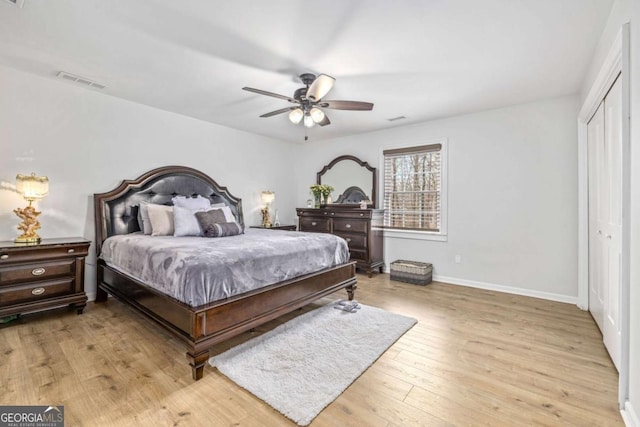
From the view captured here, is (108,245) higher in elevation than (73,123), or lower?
lower

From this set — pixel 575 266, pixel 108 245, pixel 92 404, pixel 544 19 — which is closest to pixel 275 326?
pixel 92 404

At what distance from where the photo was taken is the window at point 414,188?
4.73 metres

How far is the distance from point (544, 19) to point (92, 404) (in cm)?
398

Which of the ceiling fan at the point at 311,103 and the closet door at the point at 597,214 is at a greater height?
the ceiling fan at the point at 311,103

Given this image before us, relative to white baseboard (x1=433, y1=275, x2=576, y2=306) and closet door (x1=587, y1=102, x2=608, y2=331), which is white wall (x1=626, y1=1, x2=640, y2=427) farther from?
white baseboard (x1=433, y1=275, x2=576, y2=306)

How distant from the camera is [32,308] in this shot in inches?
113

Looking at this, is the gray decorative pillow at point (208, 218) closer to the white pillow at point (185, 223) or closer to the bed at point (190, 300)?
the white pillow at point (185, 223)

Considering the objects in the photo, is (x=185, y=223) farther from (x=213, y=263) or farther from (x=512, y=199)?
(x=512, y=199)

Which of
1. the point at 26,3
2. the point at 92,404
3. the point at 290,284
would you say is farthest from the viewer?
the point at 290,284

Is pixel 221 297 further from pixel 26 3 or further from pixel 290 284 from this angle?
pixel 26 3

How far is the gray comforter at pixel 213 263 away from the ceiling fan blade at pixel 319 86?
4.84 feet

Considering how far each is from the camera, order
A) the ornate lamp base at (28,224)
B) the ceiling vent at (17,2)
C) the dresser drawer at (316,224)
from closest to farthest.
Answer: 1. the ceiling vent at (17,2)
2. the ornate lamp base at (28,224)
3. the dresser drawer at (316,224)

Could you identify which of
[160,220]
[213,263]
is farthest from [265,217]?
[213,263]

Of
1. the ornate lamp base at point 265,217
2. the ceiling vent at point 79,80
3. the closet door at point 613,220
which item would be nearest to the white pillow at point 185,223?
the ceiling vent at point 79,80
